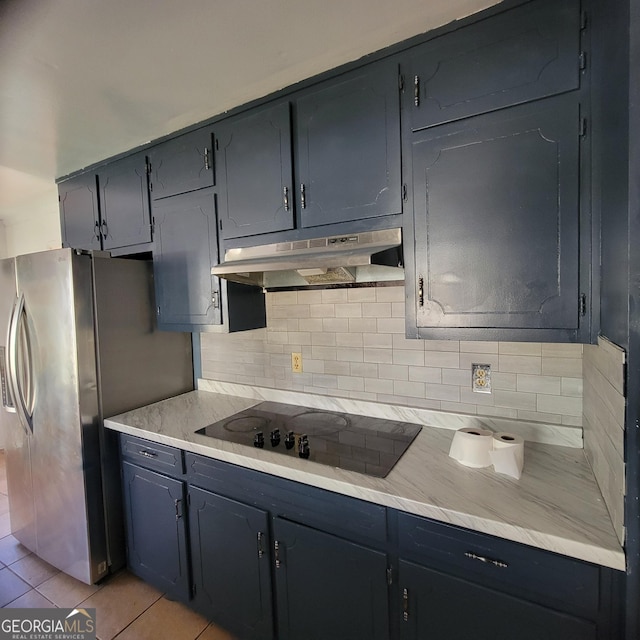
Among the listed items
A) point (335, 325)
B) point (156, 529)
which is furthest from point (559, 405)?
point (156, 529)

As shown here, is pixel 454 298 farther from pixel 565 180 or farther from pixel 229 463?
pixel 229 463

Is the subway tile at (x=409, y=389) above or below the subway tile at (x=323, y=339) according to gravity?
below

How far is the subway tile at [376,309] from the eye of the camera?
172 cm

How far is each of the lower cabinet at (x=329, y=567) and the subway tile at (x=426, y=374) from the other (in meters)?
0.68

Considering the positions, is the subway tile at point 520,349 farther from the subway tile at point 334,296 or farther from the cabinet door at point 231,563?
the cabinet door at point 231,563

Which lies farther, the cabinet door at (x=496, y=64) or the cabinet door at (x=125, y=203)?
the cabinet door at (x=125, y=203)

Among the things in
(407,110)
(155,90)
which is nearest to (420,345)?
(407,110)

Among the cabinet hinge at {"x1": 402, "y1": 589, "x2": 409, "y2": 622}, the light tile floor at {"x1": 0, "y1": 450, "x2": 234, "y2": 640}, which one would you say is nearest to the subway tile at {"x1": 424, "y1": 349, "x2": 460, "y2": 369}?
the cabinet hinge at {"x1": 402, "y1": 589, "x2": 409, "y2": 622}

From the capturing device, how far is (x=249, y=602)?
Result: 146 centimetres

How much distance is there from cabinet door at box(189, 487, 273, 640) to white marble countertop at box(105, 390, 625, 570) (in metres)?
0.23

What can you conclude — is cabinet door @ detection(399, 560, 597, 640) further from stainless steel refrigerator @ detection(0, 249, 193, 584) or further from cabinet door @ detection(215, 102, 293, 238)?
stainless steel refrigerator @ detection(0, 249, 193, 584)

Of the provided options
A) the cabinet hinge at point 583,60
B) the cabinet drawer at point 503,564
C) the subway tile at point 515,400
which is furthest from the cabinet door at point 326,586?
the cabinet hinge at point 583,60

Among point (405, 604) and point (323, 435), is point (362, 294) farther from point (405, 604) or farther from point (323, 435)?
point (405, 604)

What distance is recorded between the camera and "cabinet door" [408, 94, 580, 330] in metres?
1.07
